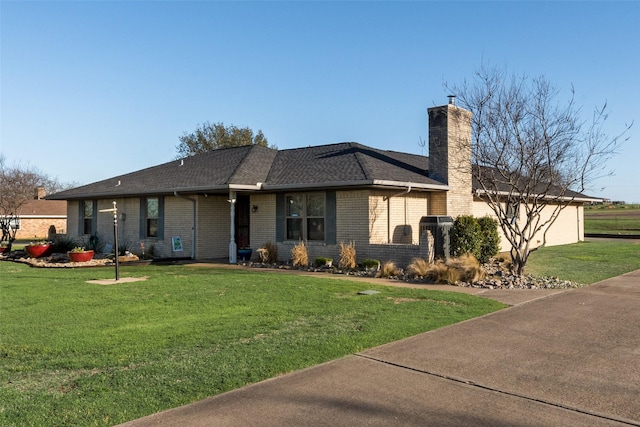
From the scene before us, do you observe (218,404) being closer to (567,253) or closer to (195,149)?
(567,253)

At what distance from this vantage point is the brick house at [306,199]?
1664cm

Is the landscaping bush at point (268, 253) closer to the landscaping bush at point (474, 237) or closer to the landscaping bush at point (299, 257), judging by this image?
the landscaping bush at point (299, 257)

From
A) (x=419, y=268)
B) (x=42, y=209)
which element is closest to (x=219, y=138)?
(x=42, y=209)

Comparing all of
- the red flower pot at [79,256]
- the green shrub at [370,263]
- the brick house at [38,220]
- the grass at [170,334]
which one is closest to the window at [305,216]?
the green shrub at [370,263]

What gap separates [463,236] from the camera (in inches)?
623

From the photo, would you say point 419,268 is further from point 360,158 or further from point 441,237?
point 360,158

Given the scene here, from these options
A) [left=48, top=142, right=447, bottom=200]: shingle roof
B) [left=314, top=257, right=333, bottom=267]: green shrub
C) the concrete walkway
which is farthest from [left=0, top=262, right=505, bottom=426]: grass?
[left=48, top=142, right=447, bottom=200]: shingle roof

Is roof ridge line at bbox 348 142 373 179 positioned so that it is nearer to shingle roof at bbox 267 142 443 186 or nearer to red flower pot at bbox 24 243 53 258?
shingle roof at bbox 267 142 443 186

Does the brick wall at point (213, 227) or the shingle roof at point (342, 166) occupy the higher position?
the shingle roof at point (342, 166)

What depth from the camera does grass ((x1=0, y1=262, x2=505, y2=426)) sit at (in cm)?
502

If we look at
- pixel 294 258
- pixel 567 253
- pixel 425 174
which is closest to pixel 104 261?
pixel 294 258

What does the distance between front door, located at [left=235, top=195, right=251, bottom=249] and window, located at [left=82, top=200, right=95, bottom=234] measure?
28.8ft

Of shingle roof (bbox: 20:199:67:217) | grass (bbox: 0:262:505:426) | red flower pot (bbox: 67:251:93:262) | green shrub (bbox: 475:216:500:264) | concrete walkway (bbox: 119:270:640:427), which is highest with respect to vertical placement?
shingle roof (bbox: 20:199:67:217)

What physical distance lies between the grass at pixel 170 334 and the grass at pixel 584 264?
5.84m
